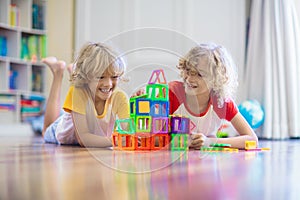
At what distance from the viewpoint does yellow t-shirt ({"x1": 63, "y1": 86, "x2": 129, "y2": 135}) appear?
1.38 metres

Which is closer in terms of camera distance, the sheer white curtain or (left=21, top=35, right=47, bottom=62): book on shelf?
the sheer white curtain

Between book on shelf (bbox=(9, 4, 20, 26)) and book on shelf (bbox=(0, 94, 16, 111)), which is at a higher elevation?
book on shelf (bbox=(9, 4, 20, 26))

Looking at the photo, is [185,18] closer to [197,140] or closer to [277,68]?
[277,68]

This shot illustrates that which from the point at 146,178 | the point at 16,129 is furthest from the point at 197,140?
the point at 16,129

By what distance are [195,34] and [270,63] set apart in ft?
1.88

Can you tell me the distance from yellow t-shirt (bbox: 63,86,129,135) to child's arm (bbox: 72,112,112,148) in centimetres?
1

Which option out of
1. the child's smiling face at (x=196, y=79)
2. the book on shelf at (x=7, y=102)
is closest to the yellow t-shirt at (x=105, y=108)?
the child's smiling face at (x=196, y=79)

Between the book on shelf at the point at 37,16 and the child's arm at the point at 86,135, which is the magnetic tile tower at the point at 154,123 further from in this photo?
the book on shelf at the point at 37,16

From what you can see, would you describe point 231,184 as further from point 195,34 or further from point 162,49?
point 195,34

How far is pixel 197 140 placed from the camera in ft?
4.84

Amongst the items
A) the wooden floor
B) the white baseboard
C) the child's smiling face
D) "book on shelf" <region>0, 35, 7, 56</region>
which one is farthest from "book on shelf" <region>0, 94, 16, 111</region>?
the child's smiling face

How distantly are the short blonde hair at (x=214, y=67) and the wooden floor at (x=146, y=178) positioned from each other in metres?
0.24

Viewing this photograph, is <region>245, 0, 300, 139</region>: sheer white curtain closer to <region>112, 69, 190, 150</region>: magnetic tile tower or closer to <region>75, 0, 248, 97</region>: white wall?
<region>75, 0, 248, 97</region>: white wall

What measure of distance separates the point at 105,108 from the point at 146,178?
0.60m
